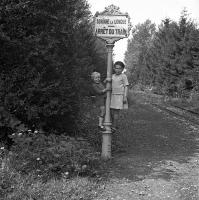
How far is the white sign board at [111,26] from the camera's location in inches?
272

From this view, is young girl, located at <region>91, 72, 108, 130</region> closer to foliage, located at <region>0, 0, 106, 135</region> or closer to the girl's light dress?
the girl's light dress

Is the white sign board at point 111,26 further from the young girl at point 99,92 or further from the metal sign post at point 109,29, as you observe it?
the young girl at point 99,92

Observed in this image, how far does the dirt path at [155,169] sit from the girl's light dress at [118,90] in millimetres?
1119

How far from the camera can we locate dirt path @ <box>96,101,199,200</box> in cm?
516

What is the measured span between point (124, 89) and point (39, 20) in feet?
7.70

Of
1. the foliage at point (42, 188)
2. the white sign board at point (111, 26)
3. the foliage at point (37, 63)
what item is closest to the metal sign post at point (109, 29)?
the white sign board at point (111, 26)

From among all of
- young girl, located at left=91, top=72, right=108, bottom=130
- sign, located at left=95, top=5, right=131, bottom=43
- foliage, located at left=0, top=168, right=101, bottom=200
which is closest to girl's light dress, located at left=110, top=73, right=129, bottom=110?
young girl, located at left=91, top=72, right=108, bottom=130

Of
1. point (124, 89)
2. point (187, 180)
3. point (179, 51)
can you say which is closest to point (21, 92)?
point (124, 89)

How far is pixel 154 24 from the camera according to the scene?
9906 centimetres

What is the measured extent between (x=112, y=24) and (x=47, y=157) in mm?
3093

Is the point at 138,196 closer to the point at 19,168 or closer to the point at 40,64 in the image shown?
the point at 19,168

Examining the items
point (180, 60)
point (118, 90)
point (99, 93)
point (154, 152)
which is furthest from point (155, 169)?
point (180, 60)

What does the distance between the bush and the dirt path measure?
1.85 ft

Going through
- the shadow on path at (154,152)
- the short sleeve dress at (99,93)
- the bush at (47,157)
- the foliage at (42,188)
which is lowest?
the shadow on path at (154,152)
